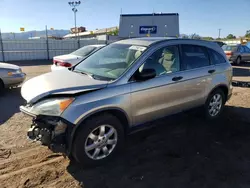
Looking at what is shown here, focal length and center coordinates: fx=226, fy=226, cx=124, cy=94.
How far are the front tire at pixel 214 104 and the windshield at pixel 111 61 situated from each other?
7.08ft

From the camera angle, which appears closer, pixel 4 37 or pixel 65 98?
pixel 65 98

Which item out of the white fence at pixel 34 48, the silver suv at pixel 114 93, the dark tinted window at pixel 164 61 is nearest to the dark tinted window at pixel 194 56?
the silver suv at pixel 114 93

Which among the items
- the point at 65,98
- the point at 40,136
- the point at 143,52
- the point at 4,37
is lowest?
the point at 40,136

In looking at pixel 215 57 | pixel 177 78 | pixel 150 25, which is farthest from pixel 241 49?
pixel 177 78

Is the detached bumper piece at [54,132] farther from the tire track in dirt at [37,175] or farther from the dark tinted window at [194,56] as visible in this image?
the dark tinted window at [194,56]

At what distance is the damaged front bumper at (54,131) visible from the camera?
2934mm

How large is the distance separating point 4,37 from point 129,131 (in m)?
18.7

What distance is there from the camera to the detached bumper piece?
2936mm

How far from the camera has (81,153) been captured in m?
3.12

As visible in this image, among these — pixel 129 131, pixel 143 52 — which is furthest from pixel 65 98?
pixel 143 52

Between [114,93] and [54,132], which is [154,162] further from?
[54,132]

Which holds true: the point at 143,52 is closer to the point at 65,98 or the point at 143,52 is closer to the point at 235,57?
the point at 65,98

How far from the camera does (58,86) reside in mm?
3189

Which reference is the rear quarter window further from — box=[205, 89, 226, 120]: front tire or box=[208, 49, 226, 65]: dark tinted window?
box=[205, 89, 226, 120]: front tire
